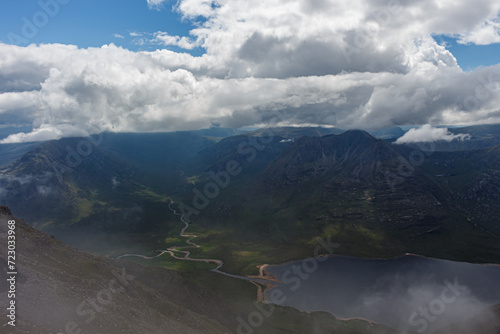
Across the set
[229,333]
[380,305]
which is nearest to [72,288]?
[229,333]

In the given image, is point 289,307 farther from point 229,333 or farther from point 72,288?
point 72,288

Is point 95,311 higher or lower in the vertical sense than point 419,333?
higher

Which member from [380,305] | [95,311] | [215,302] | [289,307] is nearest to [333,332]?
[289,307]

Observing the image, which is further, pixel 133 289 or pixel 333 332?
pixel 333 332

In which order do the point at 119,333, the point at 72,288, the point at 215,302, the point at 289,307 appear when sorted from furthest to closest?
the point at 289,307 → the point at 215,302 → the point at 72,288 → the point at 119,333

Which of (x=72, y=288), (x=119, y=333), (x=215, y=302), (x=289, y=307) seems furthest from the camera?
(x=289, y=307)

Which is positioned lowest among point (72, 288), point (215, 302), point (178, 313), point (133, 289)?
point (215, 302)

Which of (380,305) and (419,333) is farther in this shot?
(380,305)

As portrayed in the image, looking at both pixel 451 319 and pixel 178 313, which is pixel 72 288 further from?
pixel 451 319

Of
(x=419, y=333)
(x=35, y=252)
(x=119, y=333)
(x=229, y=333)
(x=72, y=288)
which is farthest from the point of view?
(x=419, y=333)
